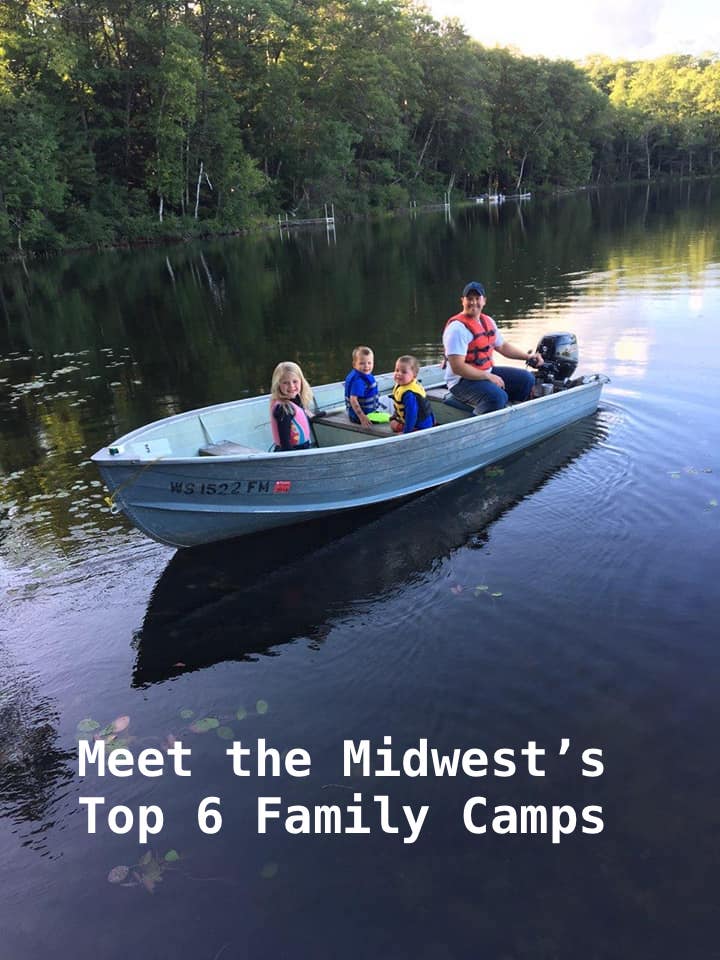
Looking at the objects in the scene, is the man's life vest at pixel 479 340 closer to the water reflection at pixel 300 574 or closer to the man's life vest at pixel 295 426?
the water reflection at pixel 300 574

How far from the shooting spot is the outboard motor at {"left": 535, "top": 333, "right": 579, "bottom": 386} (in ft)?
31.5

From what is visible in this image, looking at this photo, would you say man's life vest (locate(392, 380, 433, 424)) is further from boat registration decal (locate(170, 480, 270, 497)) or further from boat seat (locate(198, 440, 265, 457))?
boat registration decal (locate(170, 480, 270, 497))

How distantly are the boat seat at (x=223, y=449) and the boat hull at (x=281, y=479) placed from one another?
26.4 inches

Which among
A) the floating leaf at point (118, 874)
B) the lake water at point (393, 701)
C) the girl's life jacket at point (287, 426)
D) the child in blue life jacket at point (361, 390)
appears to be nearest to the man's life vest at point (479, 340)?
the child in blue life jacket at point (361, 390)

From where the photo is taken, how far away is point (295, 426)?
7.15 meters

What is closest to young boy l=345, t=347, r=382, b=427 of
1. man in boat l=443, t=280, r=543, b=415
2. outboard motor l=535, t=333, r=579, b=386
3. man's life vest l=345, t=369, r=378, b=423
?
man's life vest l=345, t=369, r=378, b=423

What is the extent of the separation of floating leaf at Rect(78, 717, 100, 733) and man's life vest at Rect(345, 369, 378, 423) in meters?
4.39

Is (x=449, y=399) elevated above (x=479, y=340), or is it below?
below

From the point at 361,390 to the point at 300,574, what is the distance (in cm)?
246

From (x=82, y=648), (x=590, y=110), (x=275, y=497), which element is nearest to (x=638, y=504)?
(x=275, y=497)

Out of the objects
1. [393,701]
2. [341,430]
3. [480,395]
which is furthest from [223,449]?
[393,701]

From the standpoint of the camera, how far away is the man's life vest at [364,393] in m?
7.89

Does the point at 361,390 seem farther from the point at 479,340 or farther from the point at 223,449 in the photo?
the point at 223,449

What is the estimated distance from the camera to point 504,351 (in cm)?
923
